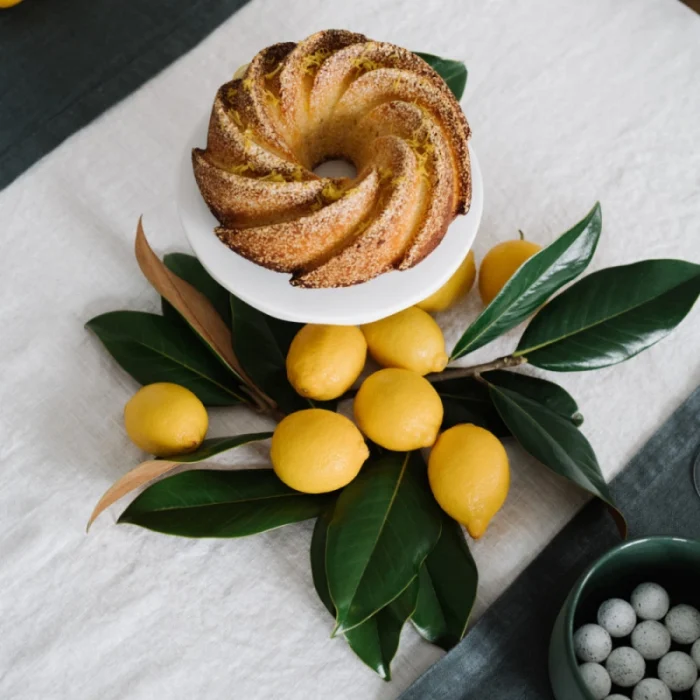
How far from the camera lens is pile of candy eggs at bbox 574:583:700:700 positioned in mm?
510

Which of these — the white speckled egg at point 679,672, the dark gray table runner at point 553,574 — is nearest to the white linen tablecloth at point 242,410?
the dark gray table runner at point 553,574

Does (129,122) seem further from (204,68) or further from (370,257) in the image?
(370,257)

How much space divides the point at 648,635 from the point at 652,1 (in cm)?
58

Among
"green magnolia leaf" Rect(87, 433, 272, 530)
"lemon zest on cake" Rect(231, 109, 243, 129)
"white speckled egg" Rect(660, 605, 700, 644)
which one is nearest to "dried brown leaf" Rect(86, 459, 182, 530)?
"green magnolia leaf" Rect(87, 433, 272, 530)

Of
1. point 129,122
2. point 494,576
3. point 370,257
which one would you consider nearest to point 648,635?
point 494,576

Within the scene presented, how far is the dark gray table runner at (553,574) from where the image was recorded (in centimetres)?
56

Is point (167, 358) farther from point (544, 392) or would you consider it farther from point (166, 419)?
point (544, 392)

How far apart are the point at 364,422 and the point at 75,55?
0.43 meters

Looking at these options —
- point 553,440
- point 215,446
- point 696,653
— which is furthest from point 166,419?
point 696,653

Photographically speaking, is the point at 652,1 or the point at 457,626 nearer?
the point at 457,626

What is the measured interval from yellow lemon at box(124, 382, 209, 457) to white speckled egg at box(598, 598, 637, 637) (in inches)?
11.0

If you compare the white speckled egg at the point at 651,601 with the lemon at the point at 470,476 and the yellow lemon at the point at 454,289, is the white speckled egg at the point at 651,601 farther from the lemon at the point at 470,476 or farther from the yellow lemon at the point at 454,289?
the yellow lemon at the point at 454,289

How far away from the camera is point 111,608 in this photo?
0.57 meters

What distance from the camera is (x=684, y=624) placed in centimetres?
52
